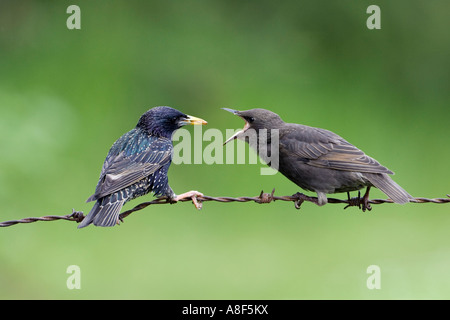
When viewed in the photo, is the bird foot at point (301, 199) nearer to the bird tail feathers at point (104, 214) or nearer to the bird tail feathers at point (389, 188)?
the bird tail feathers at point (389, 188)

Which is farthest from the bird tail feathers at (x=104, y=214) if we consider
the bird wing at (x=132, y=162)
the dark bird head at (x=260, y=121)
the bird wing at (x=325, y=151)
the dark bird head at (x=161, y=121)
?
the bird wing at (x=325, y=151)

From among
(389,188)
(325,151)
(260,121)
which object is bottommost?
(389,188)

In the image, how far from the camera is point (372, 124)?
10.2 m

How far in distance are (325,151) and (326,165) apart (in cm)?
18

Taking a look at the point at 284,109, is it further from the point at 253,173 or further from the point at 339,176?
the point at 339,176

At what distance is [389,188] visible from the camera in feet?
19.4

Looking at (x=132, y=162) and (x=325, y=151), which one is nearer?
(x=132, y=162)

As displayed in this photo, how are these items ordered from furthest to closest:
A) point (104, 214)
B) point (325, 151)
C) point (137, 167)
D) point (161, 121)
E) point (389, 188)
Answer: point (161, 121) < point (325, 151) < point (137, 167) < point (389, 188) < point (104, 214)

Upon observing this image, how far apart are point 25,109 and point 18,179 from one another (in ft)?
3.37

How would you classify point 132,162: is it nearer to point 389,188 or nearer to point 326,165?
point 326,165

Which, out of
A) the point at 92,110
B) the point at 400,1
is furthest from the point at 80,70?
the point at 400,1

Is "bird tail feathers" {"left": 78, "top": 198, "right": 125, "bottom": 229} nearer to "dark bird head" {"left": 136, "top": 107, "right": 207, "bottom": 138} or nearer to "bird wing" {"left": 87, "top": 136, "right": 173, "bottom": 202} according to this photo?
"bird wing" {"left": 87, "top": 136, "right": 173, "bottom": 202}

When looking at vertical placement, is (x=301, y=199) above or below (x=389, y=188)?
below

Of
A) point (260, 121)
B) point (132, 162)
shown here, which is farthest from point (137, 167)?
point (260, 121)
